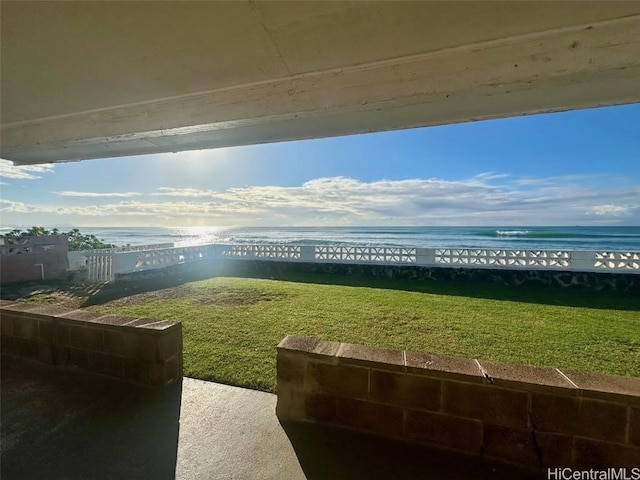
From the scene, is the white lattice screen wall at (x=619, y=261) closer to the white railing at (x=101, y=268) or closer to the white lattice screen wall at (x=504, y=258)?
the white lattice screen wall at (x=504, y=258)

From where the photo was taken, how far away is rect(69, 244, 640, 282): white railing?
7.20 meters

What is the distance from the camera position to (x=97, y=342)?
2.47 m

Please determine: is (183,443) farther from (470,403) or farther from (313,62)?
(313,62)

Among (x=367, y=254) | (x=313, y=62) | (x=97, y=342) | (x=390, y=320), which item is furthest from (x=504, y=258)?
→ (x=97, y=342)

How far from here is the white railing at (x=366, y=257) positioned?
7199mm

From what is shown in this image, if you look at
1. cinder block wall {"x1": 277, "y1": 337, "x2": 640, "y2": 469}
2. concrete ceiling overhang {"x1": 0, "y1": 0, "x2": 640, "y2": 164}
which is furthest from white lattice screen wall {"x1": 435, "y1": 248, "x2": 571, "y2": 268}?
cinder block wall {"x1": 277, "y1": 337, "x2": 640, "y2": 469}

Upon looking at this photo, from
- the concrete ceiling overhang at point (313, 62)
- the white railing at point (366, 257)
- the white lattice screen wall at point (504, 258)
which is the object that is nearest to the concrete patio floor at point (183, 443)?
Result: the concrete ceiling overhang at point (313, 62)

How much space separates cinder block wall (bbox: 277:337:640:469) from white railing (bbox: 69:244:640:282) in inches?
276

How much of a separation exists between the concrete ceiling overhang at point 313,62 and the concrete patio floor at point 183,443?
2.06 metres

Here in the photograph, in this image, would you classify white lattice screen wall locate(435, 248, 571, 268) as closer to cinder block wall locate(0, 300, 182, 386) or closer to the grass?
the grass

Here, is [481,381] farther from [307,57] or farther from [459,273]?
[459,273]

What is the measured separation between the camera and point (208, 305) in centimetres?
518

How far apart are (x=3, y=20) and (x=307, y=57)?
1450 millimetres

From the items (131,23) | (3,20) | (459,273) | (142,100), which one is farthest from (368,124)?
(459,273)
